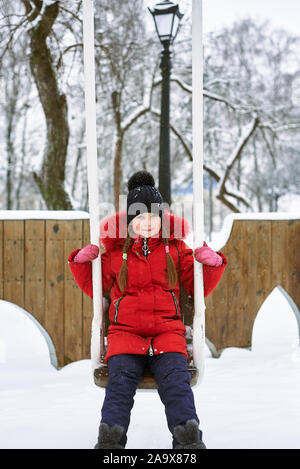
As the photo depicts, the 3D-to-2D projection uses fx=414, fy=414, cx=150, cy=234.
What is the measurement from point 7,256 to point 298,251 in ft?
9.02

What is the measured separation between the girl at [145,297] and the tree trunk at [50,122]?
5263 mm

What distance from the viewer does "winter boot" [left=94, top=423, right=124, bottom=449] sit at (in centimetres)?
167

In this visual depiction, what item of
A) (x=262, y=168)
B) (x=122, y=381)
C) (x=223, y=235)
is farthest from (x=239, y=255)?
(x=262, y=168)

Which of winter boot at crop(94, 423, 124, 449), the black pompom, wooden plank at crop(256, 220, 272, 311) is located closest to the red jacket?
the black pompom

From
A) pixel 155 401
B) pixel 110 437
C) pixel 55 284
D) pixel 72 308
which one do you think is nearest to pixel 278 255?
pixel 155 401

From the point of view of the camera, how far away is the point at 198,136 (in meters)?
2.00

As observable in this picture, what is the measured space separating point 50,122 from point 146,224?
5.62 m

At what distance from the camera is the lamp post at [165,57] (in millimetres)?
4680

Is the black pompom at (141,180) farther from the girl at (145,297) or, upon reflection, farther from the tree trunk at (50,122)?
the tree trunk at (50,122)

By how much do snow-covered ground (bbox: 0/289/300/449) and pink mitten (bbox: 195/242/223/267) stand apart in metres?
0.80

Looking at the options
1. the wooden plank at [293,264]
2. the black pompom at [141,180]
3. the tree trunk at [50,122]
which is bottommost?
the wooden plank at [293,264]

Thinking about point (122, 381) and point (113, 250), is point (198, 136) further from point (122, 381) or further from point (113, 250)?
point (122, 381)

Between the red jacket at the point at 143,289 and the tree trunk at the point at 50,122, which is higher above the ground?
the tree trunk at the point at 50,122

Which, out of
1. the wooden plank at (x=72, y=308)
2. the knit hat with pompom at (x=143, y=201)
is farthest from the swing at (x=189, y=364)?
the wooden plank at (x=72, y=308)
